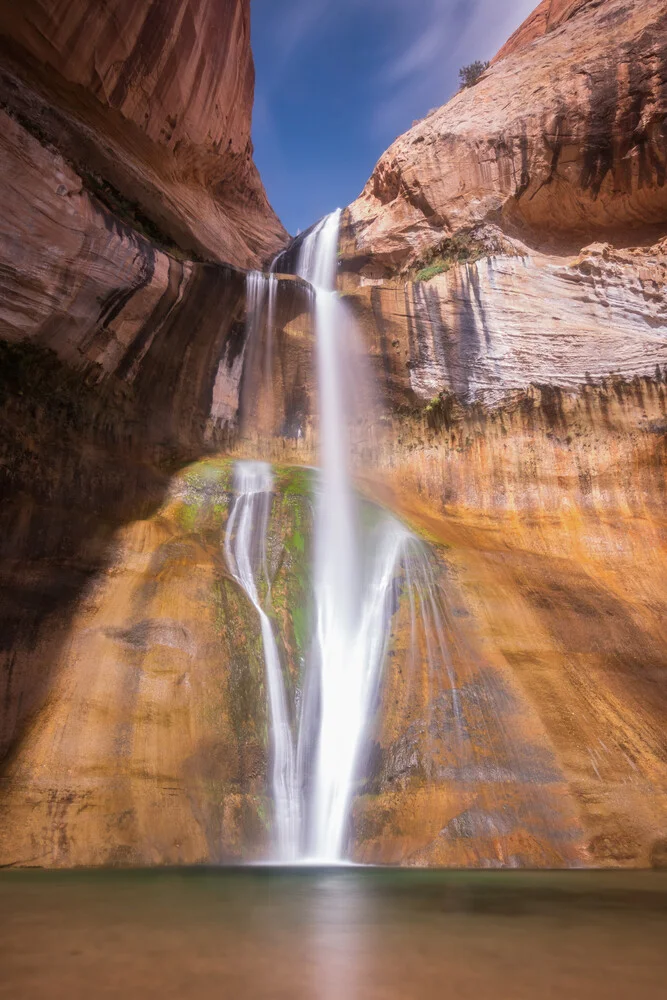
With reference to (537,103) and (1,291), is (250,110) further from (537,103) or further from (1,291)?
(1,291)

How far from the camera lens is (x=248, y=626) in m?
9.84

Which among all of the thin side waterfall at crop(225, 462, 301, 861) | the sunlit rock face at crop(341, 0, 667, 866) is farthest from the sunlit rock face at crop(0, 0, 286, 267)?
the thin side waterfall at crop(225, 462, 301, 861)

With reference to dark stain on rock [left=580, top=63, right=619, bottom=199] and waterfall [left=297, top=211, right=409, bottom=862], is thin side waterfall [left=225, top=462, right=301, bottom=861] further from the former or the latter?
dark stain on rock [left=580, top=63, right=619, bottom=199]

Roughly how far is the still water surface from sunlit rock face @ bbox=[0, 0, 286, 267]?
1169 centimetres

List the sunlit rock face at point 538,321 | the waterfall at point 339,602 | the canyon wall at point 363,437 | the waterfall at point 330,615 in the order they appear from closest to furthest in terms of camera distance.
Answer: the canyon wall at point 363,437 → the waterfall at point 330,615 → the waterfall at point 339,602 → the sunlit rock face at point 538,321

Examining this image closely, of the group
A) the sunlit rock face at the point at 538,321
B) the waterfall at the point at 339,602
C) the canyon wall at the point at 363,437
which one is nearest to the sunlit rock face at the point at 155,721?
the canyon wall at the point at 363,437

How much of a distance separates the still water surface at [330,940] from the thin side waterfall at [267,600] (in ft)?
7.61

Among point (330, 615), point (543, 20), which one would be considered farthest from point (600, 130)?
point (330, 615)

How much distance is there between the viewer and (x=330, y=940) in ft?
11.9

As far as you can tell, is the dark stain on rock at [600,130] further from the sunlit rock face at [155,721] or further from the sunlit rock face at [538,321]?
the sunlit rock face at [155,721]

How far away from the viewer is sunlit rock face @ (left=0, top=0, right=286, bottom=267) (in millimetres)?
12992

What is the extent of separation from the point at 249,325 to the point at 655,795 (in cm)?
1272

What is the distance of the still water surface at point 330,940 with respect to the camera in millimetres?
2787

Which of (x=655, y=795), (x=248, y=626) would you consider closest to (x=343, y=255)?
(x=248, y=626)
